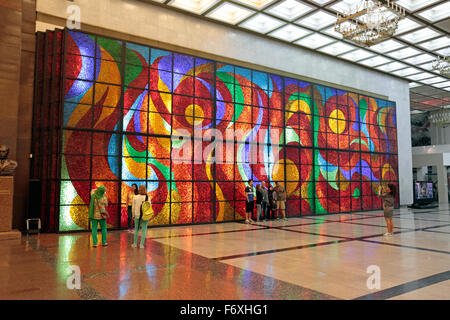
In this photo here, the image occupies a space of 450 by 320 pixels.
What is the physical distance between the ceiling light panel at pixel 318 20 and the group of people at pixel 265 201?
7.17 metres

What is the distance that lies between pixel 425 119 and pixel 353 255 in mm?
33007

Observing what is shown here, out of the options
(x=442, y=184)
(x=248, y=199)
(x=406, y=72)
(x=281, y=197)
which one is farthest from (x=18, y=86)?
(x=442, y=184)

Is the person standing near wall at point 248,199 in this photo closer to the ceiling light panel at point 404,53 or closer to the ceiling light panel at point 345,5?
the ceiling light panel at point 345,5

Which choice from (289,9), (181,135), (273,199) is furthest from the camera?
(273,199)

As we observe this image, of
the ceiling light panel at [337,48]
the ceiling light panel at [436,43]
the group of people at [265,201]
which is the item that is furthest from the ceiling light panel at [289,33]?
the group of people at [265,201]

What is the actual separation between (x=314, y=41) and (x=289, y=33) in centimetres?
167

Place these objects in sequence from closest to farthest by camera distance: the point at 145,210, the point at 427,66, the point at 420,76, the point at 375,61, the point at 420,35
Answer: the point at 145,210 < the point at 420,35 < the point at 375,61 < the point at 427,66 < the point at 420,76

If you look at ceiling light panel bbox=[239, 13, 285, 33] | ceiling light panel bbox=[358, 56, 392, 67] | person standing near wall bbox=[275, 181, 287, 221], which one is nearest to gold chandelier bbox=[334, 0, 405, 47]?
ceiling light panel bbox=[239, 13, 285, 33]

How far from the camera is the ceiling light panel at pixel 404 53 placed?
695 inches

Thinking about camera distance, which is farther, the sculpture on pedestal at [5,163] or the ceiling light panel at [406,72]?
the ceiling light panel at [406,72]

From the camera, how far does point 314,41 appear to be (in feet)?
55.8

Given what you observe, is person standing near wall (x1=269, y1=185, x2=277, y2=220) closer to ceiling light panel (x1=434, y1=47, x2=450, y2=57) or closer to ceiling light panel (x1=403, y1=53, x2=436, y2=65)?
ceiling light panel (x1=403, y1=53, x2=436, y2=65)

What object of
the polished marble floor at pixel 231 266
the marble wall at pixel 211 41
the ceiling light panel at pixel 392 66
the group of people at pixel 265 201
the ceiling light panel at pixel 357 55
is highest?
the ceiling light panel at pixel 357 55

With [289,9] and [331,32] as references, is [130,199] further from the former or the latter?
[331,32]
